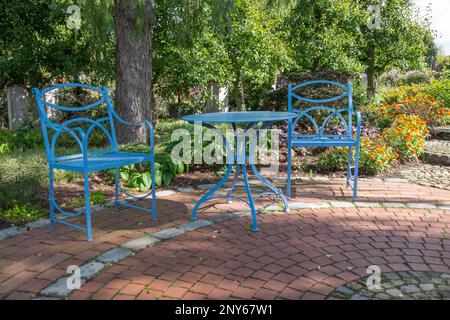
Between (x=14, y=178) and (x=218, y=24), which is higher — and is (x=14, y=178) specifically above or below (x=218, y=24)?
below

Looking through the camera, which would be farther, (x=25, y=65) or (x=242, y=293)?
(x=25, y=65)

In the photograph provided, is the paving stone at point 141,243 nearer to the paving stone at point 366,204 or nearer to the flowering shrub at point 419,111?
the paving stone at point 366,204

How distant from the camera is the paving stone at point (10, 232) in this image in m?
3.30

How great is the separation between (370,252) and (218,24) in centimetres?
363

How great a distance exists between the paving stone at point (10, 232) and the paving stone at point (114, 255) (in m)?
0.88

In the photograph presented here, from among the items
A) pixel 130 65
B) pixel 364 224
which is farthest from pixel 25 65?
pixel 364 224

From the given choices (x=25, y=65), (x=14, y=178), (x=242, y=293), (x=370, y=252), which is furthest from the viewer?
(x=25, y=65)

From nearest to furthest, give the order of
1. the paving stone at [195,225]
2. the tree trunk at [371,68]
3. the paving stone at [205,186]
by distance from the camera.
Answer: the paving stone at [195,225] < the paving stone at [205,186] < the tree trunk at [371,68]

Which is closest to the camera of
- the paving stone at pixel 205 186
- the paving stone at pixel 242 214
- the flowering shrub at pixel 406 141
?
the paving stone at pixel 242 214

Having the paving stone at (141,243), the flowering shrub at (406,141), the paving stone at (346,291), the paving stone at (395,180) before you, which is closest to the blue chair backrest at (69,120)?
the paving stone at (141,243)

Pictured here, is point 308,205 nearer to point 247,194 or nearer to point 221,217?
point 247,194

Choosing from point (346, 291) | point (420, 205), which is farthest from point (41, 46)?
point (346, 291)

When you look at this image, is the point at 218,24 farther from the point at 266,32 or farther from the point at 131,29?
the point at 266,32
